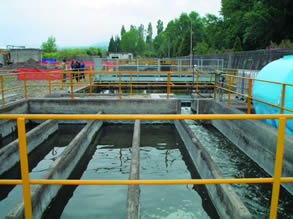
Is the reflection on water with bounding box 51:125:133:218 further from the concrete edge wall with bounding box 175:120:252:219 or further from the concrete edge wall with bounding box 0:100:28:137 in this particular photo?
the concrete edge wall with bounding box 0:100:28:137

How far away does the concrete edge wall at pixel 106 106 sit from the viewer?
37.2ft

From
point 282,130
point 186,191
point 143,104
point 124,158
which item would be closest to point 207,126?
point 143,104

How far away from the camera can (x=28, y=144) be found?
7.80 metres

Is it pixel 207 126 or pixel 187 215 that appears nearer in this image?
pixel 187 215

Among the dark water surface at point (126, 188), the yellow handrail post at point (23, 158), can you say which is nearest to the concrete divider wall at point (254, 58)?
the dark water surface at point (126, 188)

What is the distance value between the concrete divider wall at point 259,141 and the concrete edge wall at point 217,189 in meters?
1.54

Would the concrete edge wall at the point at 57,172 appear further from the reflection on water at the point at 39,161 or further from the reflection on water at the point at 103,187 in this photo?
Result: the reflection on water at the point at 39,161

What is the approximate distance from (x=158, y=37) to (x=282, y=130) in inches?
5799

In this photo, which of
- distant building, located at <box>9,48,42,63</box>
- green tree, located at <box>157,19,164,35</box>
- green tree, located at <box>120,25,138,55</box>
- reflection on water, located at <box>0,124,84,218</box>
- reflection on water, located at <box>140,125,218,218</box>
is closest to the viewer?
reflection on water, located at <box>140,125,218,218</box>

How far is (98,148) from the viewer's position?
831cm

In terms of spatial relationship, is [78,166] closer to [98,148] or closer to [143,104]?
[98,148]

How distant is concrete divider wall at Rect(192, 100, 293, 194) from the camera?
217 inches

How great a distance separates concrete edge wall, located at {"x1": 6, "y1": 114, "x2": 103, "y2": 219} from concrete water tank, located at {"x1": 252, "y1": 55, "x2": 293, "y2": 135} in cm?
539

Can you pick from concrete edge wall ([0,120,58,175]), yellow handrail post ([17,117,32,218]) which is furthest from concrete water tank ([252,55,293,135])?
concrete edge wall ([0,120,58,175])
